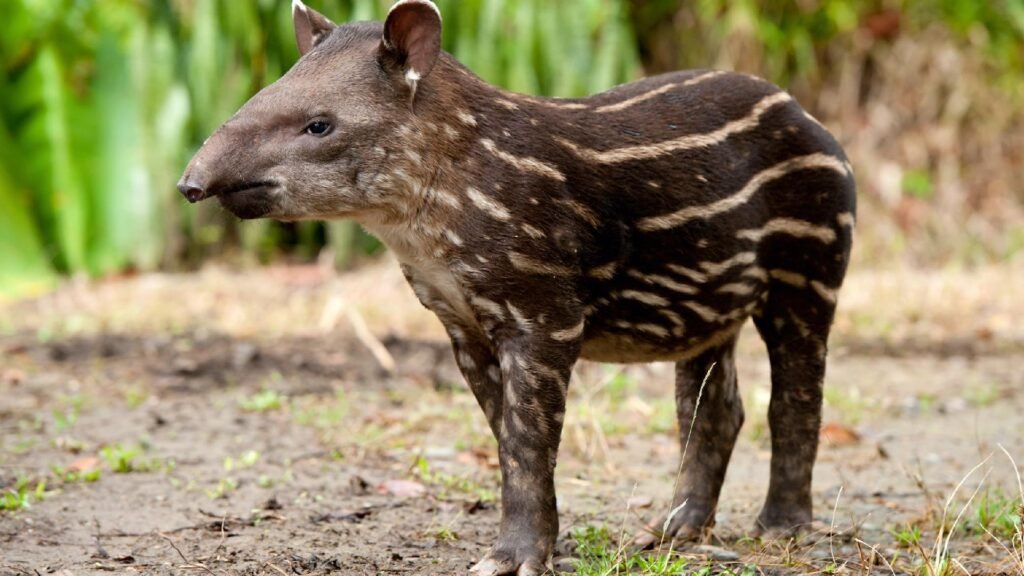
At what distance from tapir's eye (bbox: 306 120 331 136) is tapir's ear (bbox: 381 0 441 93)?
0.29 metres

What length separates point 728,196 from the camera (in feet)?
15.4

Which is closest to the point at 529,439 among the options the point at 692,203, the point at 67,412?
the point at 692,203

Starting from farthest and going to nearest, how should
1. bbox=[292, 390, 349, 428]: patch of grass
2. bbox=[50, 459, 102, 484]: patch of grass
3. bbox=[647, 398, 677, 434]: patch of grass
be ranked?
bbox=[647, 398, 677, 434]: patch of grass
bbox=[292, 390, 349, 428]: patch of grass
bbox=[50, 459, 102, 484]: patch of grass

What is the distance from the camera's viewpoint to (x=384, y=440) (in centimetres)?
635

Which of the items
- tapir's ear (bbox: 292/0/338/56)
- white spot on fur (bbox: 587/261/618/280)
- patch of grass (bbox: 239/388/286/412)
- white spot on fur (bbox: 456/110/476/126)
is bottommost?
patch of grass (bbox: 239/388/286/412)

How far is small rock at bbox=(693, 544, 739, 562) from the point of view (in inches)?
183

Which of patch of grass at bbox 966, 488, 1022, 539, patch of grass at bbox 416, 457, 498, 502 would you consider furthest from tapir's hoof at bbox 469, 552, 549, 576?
patch of grass at bbox 966, 488, 1022, 539

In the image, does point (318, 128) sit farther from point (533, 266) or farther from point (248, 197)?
point (533, 266)

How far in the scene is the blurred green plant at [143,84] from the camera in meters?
10.8

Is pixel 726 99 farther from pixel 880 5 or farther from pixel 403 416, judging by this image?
pixel 880 5

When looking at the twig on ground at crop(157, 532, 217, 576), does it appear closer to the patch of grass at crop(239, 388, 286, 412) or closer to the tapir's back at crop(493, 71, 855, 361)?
the tapir's back at crop(493, 71, 855, 361)

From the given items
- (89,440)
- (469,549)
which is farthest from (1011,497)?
(89,440)

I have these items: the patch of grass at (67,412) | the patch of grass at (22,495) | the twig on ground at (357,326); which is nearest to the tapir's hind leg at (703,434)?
the patch of grass at (22,495)

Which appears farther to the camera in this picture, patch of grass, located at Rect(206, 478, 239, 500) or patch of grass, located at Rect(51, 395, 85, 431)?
patch of grass, located at Rect(51, 395, 85, 431)
